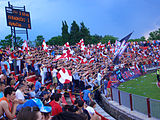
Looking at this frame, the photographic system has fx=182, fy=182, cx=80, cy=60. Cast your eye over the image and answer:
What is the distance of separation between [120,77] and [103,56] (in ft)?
17.2

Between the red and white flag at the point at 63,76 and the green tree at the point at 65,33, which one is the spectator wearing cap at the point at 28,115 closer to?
the red and white flag at the point at 63,76

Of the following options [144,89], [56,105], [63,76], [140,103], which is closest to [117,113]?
[140,103]

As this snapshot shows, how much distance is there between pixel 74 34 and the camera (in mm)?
69250

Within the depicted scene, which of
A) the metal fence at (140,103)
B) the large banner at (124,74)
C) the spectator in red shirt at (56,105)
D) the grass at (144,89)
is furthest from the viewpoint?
the large banner at (124,74)

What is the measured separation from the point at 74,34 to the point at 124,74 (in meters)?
47.3

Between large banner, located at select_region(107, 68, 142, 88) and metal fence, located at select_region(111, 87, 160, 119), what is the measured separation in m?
8.70

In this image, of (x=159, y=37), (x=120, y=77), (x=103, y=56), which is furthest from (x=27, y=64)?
(x=159, y=37)

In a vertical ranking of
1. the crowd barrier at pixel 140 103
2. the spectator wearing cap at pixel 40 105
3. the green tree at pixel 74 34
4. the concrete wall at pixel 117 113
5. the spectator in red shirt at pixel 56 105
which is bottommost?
the concrete wall at pixel 117 113

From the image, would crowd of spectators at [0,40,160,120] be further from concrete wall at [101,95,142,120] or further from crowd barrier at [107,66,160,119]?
crowd barrier at [107,66,160,119]

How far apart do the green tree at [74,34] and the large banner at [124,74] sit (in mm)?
41507

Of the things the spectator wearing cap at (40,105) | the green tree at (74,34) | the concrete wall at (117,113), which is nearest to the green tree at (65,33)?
the green tree at (74,34)

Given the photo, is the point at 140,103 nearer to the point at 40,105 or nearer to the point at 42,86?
the point at 42,86

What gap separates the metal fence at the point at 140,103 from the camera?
305 inches

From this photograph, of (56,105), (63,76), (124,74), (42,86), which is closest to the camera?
(56,105)
